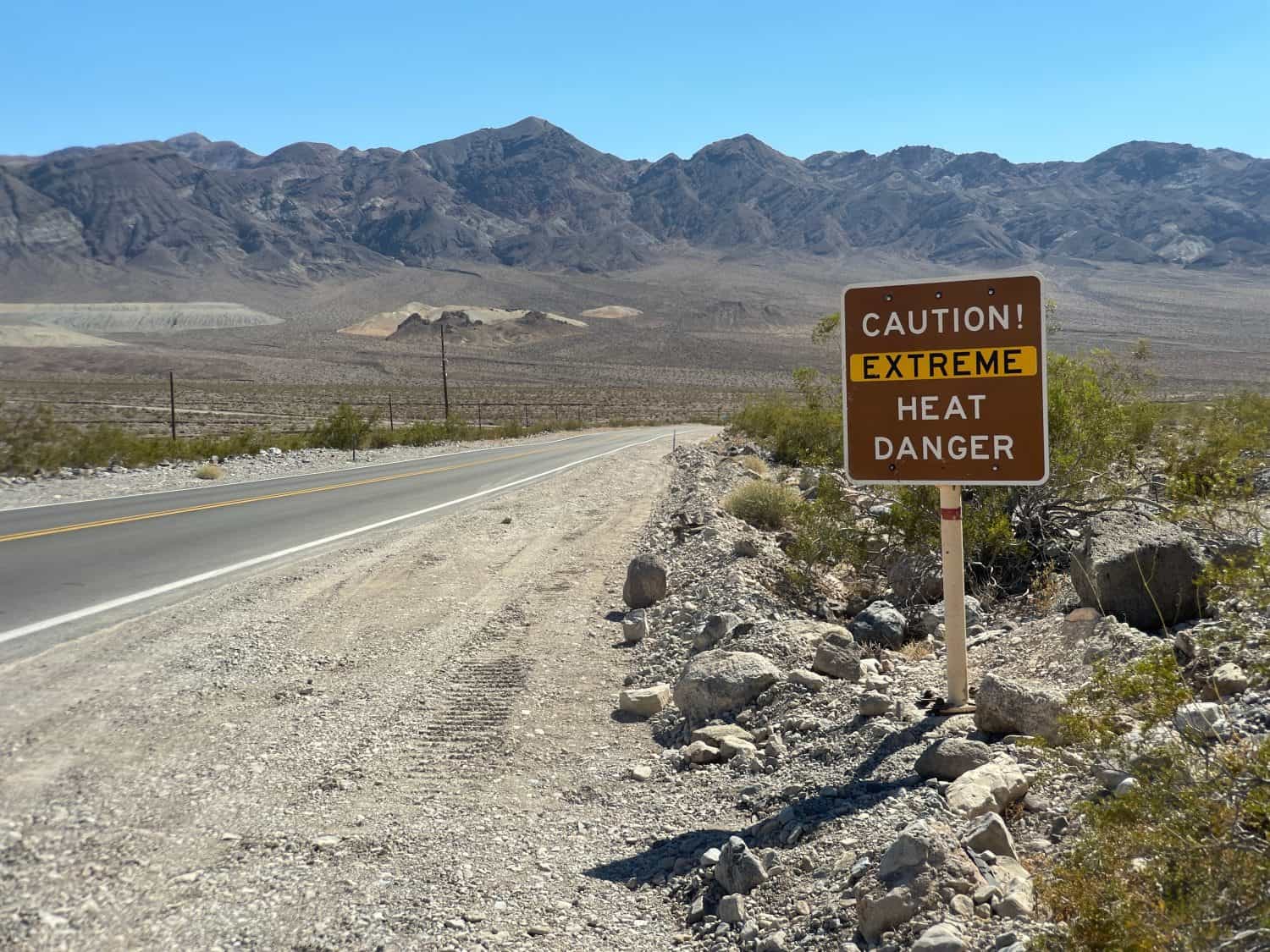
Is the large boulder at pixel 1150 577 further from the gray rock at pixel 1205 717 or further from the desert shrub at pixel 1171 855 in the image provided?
the desert shrub at pixel 1171 855

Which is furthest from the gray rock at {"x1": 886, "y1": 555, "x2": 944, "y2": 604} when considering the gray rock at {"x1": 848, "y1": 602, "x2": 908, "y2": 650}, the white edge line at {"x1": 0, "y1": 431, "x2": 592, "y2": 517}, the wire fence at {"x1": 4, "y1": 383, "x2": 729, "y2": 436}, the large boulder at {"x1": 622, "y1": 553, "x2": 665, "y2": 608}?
the wire fence at {"x1": 4, "y1": 383, "x2": 729, "y2": 436}

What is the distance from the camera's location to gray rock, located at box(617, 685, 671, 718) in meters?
6.25

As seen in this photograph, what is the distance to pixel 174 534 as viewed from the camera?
1311 cm

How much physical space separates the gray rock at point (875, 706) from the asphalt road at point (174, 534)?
18.4ft

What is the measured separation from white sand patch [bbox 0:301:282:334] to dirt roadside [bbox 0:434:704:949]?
14835cm

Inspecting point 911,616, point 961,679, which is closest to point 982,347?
point 961,679

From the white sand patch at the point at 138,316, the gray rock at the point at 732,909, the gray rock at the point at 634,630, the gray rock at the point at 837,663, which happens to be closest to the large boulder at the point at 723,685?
the gray rock at the point at 837,663

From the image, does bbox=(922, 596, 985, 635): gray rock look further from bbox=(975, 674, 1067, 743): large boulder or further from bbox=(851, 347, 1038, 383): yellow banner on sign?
bbox=(851, 347, 1038, 383): yellow banner on sign

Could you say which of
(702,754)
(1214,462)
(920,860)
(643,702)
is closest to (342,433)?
(1214,462)

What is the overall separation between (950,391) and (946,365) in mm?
116

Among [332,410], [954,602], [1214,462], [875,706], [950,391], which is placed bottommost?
[332,410]

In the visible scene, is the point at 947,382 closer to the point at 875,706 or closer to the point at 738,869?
the point at 875,706

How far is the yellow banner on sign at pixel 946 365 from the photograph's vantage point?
184 inches

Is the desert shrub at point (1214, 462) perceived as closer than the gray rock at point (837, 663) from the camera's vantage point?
Yes
